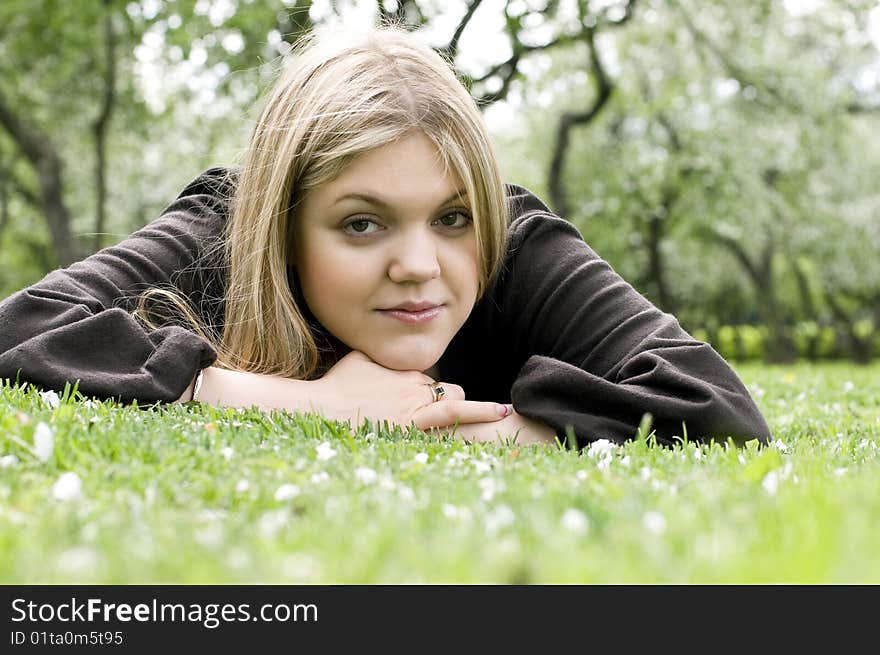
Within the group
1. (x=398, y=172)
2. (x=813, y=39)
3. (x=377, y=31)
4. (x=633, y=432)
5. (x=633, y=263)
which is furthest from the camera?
(x=633, y=263)

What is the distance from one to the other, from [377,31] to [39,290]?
78.1 inches

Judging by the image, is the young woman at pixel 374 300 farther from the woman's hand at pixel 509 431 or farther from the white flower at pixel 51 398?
the white flower at pixel 51 398

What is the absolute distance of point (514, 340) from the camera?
4.29 meters

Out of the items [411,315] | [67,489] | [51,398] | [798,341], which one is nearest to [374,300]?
[411,315]

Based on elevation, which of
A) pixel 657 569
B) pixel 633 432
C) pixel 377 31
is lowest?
pixel 633 432

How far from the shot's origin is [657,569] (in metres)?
1.47

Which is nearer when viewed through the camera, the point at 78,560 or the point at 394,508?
the point at 78,560

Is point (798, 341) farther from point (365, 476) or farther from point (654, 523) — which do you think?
point (654, 523)

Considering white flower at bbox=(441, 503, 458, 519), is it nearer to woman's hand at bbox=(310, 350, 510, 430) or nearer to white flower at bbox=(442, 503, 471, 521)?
white flower at bbox=(442, 503, 471, 521)

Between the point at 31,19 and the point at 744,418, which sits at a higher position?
the point at 31,19

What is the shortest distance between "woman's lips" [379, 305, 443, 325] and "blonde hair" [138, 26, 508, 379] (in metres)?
0.37

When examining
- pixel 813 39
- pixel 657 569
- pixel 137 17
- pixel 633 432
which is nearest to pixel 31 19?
pixel 137 17

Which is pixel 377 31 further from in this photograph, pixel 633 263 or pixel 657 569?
pixel 633 263

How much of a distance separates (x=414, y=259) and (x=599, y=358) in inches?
36.9
